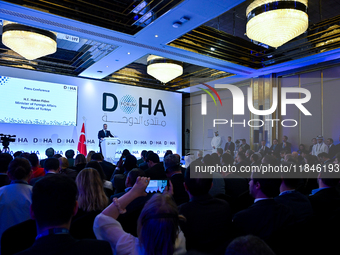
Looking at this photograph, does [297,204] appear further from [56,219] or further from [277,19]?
[277,19]

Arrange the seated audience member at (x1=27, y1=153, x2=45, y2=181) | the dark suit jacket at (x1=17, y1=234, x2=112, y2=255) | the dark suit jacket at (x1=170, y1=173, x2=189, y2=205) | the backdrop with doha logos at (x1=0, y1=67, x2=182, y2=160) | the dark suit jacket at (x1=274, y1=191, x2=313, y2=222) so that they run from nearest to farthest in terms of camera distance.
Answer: the dark suit jacket at (x1=17, y1=234, x2=112, y2=255) → the dark suit jacket at (x1=274, y1=191, x2=313, y2=222) → the dark suit jacket at (x1=170, y1=173, x2=189, y2=205) → the seated audience member at (x1=27, y1=153, x2=45, y2=181) → the backdrop with doha logos at (x1=0, y1=67, x2=182, y2=160)

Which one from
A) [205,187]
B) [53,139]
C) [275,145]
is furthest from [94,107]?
[205,187]

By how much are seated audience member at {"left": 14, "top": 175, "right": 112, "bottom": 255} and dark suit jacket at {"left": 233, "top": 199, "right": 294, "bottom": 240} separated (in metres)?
1.08

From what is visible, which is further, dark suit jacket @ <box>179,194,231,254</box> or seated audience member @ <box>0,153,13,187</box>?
seated audience member @ <box>0,153,13,187</box>

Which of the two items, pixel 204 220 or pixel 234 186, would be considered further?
pixel 234 186

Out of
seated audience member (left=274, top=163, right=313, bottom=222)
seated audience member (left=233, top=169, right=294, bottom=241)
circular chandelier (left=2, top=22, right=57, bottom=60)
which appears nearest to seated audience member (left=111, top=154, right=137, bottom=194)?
seated audience member (left=233, top=169, right=294, bottom=241)

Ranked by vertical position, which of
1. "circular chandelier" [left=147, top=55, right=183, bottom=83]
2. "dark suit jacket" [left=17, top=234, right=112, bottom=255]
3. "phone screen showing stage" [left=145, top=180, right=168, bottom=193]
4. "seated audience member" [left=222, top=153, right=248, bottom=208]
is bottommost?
"seated audience member" [left=222, top=153, right=248, bottom=208]

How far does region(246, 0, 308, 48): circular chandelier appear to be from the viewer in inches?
218

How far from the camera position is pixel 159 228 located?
103 centimetres

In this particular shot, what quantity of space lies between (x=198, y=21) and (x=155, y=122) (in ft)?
21.8

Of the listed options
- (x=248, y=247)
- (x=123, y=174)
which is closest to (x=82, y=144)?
(x=123, y=174)

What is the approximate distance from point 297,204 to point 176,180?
1.34 metres

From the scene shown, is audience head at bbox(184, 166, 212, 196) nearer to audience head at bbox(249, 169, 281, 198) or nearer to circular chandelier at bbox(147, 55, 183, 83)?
audience head at bbox(249, 169, 281, 198)

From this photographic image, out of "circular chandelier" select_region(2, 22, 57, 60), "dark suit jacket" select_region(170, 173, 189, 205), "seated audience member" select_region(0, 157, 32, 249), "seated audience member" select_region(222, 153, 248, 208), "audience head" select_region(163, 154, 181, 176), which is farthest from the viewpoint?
"circular chandelier" select_region(2, 22, 57, 60)
